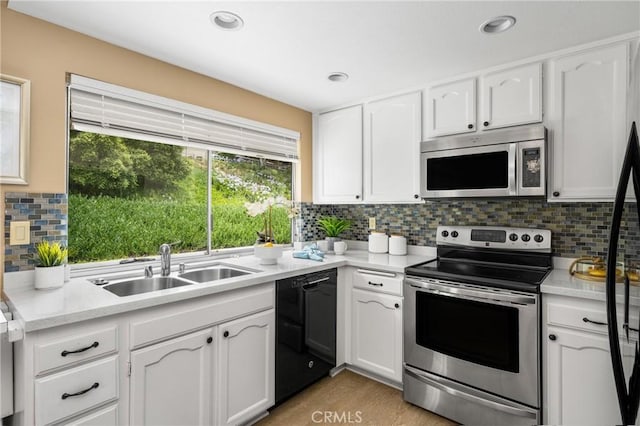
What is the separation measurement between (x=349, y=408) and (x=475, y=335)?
954 millimetres

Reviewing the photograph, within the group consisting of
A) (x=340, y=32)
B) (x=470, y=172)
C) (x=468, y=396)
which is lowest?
(x=468, y=396)

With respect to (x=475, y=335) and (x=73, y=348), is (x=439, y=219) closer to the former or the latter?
(x=475, y=335)

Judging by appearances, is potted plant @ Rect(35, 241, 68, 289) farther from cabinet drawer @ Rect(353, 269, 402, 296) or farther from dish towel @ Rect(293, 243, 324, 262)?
→ cabinet drawer @ Rect(353, 269, 402, 296)

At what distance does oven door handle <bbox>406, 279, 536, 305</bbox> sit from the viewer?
1829mm

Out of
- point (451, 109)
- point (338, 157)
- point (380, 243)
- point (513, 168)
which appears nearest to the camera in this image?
point (513, 168)

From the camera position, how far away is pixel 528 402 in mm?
1817

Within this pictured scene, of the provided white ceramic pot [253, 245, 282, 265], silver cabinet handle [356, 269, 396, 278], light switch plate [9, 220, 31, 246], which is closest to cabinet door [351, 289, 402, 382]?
silver cabinet handle [356, 269, 396, 278]

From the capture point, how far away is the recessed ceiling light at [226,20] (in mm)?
1686

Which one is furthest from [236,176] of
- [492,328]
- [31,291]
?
[492,328]

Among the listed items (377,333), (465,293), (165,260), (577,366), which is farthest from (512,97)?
(165,260)

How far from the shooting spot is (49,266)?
1.69m

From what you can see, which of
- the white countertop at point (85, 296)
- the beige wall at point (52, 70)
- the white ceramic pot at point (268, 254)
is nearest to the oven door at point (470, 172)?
the white countertop at point (85, 296)

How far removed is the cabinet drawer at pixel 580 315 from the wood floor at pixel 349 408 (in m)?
0.94

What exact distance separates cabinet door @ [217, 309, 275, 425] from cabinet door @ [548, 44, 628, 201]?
1.98m
